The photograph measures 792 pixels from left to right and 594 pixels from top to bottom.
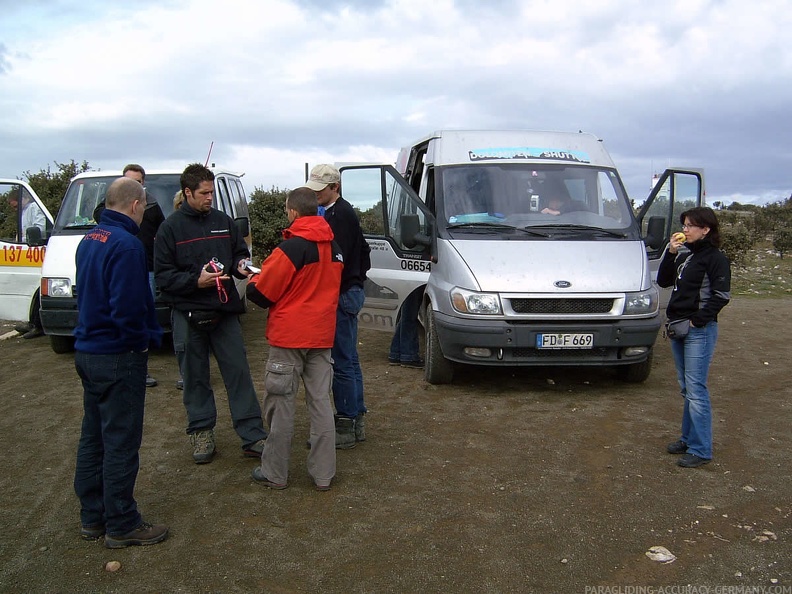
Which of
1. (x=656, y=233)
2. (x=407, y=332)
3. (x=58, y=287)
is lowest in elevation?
(x=407, y=332)

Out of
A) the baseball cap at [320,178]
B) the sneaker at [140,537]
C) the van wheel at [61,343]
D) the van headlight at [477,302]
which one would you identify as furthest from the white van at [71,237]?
the sneaker at [140,537]

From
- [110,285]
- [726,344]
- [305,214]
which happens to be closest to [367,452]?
[305,214]

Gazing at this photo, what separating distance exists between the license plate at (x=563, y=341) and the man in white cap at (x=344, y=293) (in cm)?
191

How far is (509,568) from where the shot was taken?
143 inches

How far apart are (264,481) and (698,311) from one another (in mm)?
3029

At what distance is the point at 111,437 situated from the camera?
3787mm

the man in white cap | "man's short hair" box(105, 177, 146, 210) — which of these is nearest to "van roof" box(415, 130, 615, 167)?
the man in white cap

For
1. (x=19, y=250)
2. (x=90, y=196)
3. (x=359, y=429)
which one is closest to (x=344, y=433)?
(x=359, y=429)

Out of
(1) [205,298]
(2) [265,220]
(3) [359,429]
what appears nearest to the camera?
(1) [205,298]

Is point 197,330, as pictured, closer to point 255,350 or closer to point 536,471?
point 536,471

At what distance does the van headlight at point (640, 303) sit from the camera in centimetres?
657

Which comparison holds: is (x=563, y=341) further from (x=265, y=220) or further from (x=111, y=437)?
(x=265, y=220)

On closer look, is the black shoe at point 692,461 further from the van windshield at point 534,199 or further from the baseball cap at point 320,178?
the baseball cap at point 320,178

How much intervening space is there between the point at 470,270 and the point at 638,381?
2.14 m
